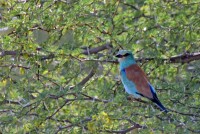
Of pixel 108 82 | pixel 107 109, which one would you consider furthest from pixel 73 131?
A: pixel 108 82

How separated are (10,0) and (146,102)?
4.68ft

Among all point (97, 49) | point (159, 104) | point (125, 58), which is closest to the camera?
point (159, 104)

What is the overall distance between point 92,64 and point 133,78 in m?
0.37

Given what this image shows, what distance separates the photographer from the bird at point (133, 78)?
217 inches

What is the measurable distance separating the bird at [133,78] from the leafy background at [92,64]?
0.07 meters

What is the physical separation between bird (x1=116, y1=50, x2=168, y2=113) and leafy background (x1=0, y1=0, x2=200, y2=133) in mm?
72

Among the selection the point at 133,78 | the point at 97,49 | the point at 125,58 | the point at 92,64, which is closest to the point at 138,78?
the point at 133,78

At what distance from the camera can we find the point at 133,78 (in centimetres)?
575

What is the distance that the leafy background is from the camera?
518 centimetres

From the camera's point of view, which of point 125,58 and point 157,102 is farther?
point 125,58

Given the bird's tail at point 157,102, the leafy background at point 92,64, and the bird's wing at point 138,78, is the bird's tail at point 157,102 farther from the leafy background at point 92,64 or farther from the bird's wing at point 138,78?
the bird's wing at point 138,78

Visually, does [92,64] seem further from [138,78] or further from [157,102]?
[157,102]

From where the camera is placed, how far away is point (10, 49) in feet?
17.9

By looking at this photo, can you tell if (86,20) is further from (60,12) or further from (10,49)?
(10,49)
